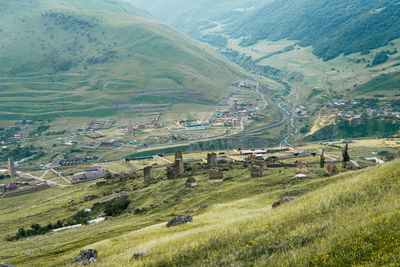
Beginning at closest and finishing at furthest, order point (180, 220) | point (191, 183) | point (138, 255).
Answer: point (138, 255)
point (180, 220)
point (191, 183)

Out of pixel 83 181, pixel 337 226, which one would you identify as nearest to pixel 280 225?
pixel 337 226

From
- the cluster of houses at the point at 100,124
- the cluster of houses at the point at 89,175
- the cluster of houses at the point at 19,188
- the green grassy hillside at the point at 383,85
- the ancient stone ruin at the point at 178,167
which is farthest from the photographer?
the green grassy hillside at the point at 383,85

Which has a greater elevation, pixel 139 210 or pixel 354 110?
pixel 354 110

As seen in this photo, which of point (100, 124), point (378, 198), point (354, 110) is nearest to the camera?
point (378, 198)

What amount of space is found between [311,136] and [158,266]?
459 feet

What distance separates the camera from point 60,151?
138 metres

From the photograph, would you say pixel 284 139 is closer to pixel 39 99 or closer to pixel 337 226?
pixel 337 226

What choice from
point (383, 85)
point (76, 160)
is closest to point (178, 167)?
point (76, 160)

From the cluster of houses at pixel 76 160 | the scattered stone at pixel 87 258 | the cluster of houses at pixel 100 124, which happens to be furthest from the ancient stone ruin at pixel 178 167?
the cluster of houses at pixel 100 124

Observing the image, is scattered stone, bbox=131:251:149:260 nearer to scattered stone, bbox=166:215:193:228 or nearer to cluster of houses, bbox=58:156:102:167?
scattered stone, bbox=166:215:193:228

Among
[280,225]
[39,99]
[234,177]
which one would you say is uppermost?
[39,99]

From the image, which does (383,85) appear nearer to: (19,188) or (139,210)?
(139,210)

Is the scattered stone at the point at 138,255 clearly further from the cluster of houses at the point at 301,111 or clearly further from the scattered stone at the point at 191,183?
the cluster of houses at the point at 301,111

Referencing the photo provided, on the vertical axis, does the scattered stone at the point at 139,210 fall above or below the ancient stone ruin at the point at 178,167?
below
